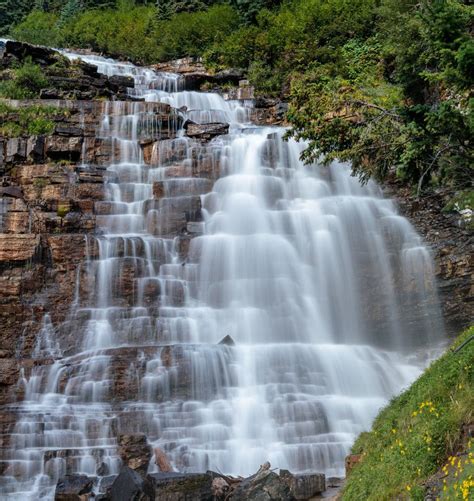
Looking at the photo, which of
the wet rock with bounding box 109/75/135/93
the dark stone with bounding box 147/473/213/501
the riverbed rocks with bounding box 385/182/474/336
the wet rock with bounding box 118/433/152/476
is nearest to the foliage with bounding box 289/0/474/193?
the dark stone with bounding box 147/473/213/501

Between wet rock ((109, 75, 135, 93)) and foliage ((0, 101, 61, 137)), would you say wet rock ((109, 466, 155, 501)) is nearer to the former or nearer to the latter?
foliage ((0, 101, 61, 137))

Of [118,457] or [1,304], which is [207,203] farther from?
[118,457]

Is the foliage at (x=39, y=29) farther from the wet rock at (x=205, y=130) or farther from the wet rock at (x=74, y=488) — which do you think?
the wet rock at (x=74, y=488)

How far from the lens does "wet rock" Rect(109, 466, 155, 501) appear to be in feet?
35.9

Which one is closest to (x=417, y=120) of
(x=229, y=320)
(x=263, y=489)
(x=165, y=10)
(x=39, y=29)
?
(x=263, y=489)

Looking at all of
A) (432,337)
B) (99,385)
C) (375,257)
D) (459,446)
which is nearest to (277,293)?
(375,257)

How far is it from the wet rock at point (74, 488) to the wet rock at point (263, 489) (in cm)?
320

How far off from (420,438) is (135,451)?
754 centimetres

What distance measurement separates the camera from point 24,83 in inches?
1355

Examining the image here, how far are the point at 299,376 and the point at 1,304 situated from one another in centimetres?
987

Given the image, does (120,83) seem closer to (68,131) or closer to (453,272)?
(68,131)

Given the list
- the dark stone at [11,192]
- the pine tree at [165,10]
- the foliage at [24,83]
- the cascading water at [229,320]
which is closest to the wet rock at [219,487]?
the cascading water at [229,320]

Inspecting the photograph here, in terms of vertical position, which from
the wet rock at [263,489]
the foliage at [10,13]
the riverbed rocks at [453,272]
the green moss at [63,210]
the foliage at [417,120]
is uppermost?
the foliage at [10,13]

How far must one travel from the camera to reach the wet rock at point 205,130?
29000 mm
